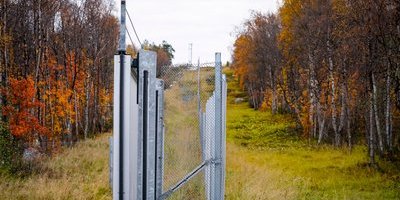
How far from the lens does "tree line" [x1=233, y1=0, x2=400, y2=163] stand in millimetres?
14895

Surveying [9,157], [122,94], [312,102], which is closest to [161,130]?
[122,94]

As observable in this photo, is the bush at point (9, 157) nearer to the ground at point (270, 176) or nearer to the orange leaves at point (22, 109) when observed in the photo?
the ground at point (270, 176)

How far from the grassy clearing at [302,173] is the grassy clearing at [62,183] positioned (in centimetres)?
291

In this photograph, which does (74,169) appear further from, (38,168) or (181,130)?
(181,130)

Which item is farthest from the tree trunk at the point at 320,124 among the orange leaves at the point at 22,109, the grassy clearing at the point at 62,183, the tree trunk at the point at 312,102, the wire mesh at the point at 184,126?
the wire mesh at the point at 184,126

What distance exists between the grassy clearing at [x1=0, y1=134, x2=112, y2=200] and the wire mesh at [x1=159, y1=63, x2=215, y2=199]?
122 inches

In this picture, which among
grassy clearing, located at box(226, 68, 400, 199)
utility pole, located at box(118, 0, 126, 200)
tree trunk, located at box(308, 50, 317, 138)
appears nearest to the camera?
utility pole, located at box(118, 0, 126, 200)

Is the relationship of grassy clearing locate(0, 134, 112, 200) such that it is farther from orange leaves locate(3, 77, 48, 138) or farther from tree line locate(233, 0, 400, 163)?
tree line locate(233, 0, 400, 163)

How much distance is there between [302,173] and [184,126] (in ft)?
29.5

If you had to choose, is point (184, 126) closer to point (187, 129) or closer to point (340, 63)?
point (187, 129)

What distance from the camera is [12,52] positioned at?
2228 centimetres

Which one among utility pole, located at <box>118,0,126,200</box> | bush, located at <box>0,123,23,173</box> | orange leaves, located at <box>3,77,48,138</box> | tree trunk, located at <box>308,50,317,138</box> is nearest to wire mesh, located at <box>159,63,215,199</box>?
utility pole, located at <box>118,0,126,200</box>

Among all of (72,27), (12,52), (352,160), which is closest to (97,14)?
(72,27)

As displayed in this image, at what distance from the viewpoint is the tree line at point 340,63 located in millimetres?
14895
